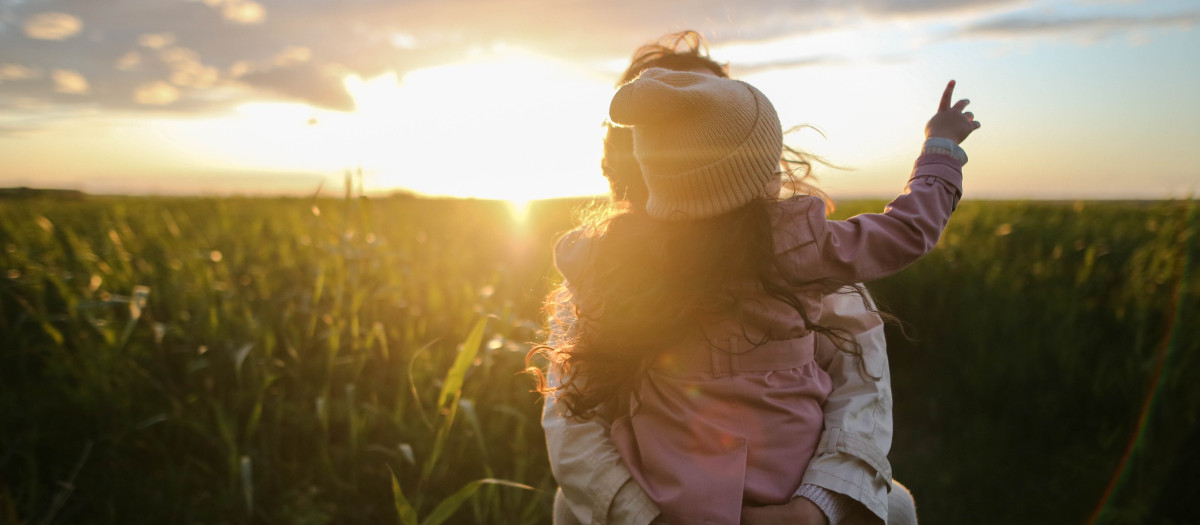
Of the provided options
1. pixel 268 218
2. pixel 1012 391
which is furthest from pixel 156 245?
pixel 1012 391

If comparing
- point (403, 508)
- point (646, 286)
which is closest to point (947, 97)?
point (646, 286)

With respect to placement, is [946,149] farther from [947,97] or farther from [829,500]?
[829,500]

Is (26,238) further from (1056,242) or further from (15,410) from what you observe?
(1056,242)

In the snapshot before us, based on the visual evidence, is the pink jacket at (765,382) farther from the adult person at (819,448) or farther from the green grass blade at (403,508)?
the green grass blade at (403,508)

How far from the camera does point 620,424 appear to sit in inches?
55.9

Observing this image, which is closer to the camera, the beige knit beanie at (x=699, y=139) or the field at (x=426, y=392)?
the beige knit beanie at (x=699, y=139)

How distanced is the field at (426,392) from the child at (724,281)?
61 cm

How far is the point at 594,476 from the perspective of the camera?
1.33 m

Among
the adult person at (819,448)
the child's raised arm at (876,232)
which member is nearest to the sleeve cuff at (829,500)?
the adult person at (819,448)

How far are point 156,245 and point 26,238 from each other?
1004 millimetres

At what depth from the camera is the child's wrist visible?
4.26 feet

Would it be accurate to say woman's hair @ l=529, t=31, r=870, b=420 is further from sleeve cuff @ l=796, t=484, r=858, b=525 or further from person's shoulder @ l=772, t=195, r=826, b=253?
sleeve cuff @ l=796, t=484, r=858, b=525

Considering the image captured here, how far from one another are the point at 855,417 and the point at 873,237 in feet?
1.27

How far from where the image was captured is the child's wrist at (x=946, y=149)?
130 centimetres
